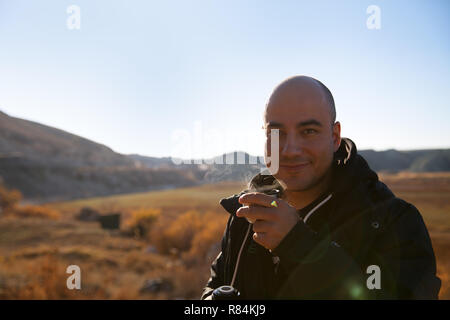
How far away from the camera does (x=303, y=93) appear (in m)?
1.68

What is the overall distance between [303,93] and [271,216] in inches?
31.7

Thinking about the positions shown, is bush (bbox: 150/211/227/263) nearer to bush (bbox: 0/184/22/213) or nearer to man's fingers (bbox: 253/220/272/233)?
man's fingers (bbox: 253/220/272/233)

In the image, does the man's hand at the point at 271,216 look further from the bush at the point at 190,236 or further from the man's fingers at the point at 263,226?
the bush at the point at 190,236

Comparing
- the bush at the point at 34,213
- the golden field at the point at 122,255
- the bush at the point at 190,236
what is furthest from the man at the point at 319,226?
the bush at the point at 34,213

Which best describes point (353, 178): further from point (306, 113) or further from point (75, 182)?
point (75, 182)

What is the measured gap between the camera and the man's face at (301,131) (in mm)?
1657

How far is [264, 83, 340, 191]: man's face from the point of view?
5.44 feet

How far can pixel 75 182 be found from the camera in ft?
135

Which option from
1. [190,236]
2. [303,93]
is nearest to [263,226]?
[303,93]

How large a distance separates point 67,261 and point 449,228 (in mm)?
12108

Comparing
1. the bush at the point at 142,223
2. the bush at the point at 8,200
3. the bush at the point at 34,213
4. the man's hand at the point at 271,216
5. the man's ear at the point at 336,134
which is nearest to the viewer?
the man's hand at the point at 271,216
